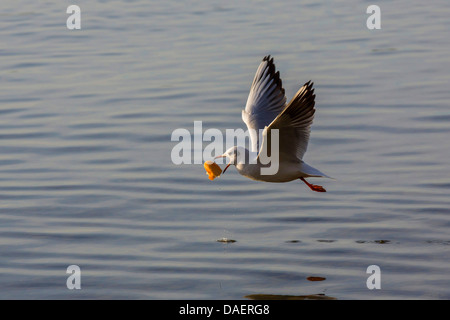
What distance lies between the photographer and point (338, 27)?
21.8 metres

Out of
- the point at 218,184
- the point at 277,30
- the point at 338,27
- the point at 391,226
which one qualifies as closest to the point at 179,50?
the point at 277,30

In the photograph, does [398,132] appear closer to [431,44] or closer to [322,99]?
[322,99]

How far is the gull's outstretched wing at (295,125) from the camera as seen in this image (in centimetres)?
867

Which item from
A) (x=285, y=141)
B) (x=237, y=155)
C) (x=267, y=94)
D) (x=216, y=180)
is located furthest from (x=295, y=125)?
(x=216, y=180)

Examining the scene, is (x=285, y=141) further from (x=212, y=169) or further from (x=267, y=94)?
(x=267, y=94)

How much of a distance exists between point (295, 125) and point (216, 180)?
319 centimetres

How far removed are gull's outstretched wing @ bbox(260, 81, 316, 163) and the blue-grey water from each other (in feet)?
3.62

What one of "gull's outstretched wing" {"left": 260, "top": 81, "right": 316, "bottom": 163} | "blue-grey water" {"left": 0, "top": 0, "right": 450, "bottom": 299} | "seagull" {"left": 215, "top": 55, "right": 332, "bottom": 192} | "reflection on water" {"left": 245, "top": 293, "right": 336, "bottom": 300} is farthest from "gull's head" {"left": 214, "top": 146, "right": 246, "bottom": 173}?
"reflection on water" {"left": 245, "top": 293, "right": 336, "bottom": 300}

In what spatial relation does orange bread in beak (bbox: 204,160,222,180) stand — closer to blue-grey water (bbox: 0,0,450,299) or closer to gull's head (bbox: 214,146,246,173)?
gull's head (bbox: 214,146,246,173)

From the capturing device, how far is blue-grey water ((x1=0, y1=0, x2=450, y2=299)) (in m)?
9.18

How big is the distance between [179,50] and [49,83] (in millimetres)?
3314

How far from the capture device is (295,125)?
8898mm

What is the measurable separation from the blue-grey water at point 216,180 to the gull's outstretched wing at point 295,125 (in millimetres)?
1104

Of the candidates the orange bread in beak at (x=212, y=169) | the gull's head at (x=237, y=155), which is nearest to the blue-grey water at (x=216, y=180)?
the orange bread in beak at (x=212, y=169)
